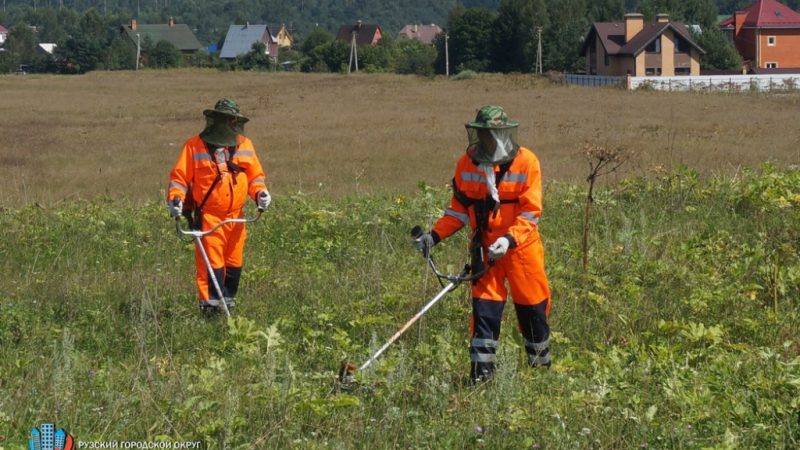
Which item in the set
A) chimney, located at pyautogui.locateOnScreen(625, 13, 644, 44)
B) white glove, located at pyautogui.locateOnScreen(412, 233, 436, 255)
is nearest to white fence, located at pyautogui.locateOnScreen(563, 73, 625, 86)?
chimney, located at pyautogui.locateOnScreen(625, 13, 644, 44)

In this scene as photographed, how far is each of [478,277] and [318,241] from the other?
4.49m

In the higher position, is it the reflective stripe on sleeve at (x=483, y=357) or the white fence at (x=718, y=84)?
the white fence at (x=718, y=84)

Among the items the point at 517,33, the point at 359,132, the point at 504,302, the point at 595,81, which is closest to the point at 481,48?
the point at 517,33

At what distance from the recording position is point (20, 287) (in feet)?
29.3

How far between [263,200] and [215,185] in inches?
15.4

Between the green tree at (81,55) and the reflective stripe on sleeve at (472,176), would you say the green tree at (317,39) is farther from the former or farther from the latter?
the reflective stripe on sleeve at (472,176)

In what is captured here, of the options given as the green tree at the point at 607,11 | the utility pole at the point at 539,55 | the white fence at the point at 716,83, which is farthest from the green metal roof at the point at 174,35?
the white fence at the point at 716,83

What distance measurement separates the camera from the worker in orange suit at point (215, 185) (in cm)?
793

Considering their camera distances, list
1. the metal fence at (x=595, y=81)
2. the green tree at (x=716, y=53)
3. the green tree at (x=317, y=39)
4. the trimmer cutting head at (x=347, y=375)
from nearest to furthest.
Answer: the trimmer cutting head at (x=347, y=375)
the metal fence at (x=595, y=81)
the green tree at (x=716, y=53)
the green tree at (x=317, y=39)

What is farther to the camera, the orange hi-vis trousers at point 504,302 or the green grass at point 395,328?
the orange hi-vis trousers at point 504,302

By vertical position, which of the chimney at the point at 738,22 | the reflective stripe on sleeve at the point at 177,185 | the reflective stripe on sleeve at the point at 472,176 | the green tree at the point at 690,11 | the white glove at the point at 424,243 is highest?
the green tree at the point at 690,11

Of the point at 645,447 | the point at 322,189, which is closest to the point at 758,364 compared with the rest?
the point at 645,447

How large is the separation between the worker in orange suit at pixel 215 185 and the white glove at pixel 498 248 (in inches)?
93.4

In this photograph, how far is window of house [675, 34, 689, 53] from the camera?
6656 cm
